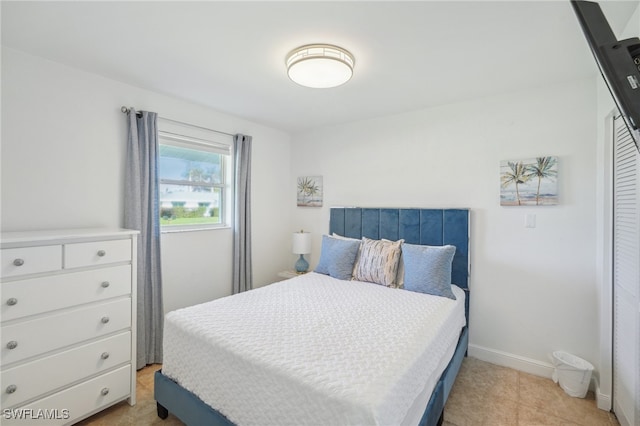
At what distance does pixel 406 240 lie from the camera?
2971 millimetres

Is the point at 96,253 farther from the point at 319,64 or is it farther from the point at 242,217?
the point at 319,64

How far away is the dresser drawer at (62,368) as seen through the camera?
1.57m

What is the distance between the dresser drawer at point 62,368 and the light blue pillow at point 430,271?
2216 mm

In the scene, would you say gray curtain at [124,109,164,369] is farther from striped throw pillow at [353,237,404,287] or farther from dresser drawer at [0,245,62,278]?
striped throw pillow at [353,237,404,287]

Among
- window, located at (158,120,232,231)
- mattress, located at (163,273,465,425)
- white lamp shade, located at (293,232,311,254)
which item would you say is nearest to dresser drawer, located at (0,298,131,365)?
mattress, located at (163,273,465,425)

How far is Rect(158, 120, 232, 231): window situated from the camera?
2.83 m

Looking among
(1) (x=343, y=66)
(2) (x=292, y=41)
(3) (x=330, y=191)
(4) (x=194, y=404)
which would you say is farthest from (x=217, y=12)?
(3) (x=330, y=191)

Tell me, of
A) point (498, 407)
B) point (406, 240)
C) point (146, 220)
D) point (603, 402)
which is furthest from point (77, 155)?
point (603, 402)

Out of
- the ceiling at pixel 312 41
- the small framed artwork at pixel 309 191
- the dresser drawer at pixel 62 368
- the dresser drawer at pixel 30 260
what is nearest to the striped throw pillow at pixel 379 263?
the small framed artwork at pixel 309 191

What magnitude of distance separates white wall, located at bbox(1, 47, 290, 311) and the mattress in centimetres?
101

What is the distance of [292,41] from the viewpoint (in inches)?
70.6

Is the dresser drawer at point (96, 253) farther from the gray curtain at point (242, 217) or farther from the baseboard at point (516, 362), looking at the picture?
the baseboard at point (516, 362)

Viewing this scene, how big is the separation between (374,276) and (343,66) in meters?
1.80

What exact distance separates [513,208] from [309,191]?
2278 mm
